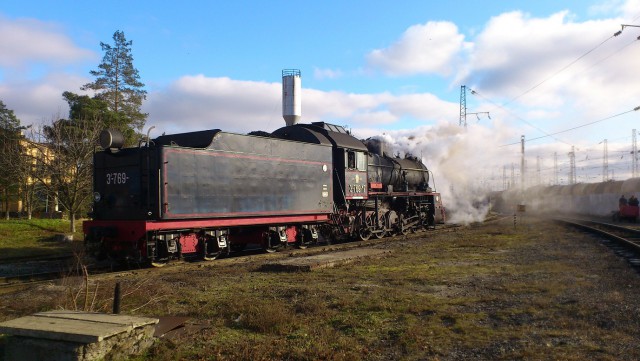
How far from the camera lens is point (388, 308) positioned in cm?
702

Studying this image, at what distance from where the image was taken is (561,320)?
6.31 meters

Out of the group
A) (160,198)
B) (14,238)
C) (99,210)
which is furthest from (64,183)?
(160,198)

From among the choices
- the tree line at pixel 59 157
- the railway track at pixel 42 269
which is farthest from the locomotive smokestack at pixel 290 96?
the railway track at pixel 42 269

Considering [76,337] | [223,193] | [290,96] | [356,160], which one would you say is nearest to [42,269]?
[223,193]

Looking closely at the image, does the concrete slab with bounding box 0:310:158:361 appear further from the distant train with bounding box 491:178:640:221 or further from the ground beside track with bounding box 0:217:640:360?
the distant train with bounding box 491:178:640:221

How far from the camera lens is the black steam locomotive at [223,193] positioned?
11898mm

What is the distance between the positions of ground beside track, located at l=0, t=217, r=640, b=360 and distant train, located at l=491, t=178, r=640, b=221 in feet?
97.0

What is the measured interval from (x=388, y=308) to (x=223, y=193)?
728cm

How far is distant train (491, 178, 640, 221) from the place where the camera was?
4162 cm

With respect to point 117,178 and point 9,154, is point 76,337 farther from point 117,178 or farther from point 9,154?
point 9,154

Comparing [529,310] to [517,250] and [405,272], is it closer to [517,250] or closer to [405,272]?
[405,272]

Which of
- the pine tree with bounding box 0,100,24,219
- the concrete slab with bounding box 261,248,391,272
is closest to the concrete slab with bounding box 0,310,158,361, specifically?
the concrete slab with bounding box 261,248,391,272

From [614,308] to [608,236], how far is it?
50.6 feet

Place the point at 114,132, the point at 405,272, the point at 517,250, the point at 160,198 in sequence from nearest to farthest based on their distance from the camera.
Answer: the point at 405,272 → the point at 160,198 → the point at 114,132 → the point at 517,250
